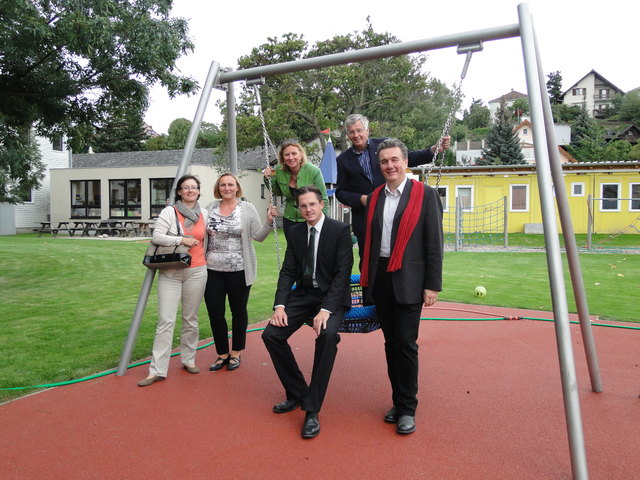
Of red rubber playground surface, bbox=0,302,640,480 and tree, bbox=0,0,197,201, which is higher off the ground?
tree, bbox=0,0,197,201

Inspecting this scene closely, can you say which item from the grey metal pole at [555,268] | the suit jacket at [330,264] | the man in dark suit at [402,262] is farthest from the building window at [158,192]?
the grey metal pole at [555,268]

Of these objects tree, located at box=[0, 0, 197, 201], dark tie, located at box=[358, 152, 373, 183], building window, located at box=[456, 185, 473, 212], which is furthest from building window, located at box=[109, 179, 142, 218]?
dark tie, located at box=[358, 152, 373, 183]

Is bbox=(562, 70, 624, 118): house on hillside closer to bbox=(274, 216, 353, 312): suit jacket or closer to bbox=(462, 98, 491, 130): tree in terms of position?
bbox=(462, 98, 491, 130): tree

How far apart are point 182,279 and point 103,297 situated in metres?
4.99

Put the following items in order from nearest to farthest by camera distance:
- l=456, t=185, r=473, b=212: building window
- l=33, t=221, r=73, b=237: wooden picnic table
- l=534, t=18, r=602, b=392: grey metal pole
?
l=534, t=18, r=602, b=392: grey metal pole < l=456, t=185, r=473, b=212: building window < l=33, t=221, r=73, b=237: wooden picnic table

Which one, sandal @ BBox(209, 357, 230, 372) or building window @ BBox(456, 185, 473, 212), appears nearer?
sandal @ BBox(209, 357, 230, 372)

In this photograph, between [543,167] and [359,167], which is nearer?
[543,167]

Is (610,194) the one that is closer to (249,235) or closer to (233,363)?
(249,235)

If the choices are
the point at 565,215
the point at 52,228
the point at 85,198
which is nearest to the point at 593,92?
the point at 85,198

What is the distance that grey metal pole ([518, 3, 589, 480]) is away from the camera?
9.59 ft

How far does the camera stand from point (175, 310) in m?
4.84

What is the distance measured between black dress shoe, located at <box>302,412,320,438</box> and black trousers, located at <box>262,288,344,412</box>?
0.13ft

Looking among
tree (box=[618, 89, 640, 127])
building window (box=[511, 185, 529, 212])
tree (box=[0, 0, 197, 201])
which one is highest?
tree (box=[618, 89, 640, 127])

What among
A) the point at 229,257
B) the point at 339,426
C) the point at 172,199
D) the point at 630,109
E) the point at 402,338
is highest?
the point at 630,109
